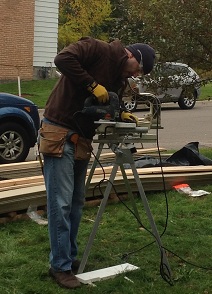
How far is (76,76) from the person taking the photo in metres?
4.07

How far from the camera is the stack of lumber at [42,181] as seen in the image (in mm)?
6147

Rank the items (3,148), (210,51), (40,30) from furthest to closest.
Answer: (40,30) < (3,148) < (210,51)

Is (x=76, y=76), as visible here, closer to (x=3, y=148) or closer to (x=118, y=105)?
(x=118, y=105)

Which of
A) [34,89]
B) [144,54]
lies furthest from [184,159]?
[34,89]

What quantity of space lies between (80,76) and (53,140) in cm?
55

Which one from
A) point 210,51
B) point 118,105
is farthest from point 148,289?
point 210,51

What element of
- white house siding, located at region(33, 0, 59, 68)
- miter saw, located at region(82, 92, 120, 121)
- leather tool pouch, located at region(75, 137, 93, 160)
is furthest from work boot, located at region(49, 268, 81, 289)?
white house siding, located at region(33, 0, 59, 68)

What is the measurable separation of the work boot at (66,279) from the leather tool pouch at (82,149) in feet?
2.92

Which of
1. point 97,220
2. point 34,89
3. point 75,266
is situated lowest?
point 34,89

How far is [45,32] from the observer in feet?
82.0

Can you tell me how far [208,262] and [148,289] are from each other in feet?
2.66

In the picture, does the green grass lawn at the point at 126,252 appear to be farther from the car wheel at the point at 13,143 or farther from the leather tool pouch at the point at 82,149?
the car wheel at the point at 13,143

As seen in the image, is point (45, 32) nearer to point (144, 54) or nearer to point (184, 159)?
point (184, 159)

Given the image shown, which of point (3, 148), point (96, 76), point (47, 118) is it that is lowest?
point (3, 148)
